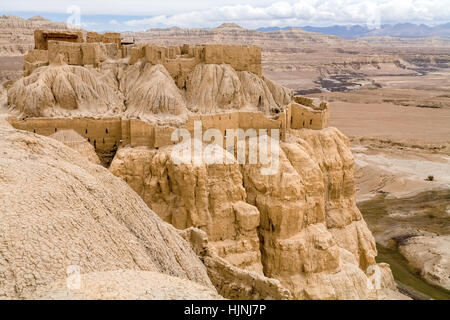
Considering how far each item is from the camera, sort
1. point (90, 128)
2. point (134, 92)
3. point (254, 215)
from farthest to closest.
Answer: point (134, 92) < point (90, 128) < point (254, 215)

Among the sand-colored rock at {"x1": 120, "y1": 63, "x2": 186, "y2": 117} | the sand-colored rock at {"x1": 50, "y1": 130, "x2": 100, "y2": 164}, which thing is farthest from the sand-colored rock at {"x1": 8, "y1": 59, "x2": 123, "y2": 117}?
the sand-colored rock at {"x1": 50, "y1": 130, "x2": 100, "y2": 164}

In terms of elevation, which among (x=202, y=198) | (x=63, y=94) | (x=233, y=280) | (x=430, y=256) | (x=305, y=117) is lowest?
(x=430, y=256)

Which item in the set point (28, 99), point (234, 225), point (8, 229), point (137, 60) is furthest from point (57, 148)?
point (137, 60)

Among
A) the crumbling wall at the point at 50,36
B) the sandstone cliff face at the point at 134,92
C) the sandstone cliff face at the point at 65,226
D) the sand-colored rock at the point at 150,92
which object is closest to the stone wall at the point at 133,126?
the sandstone cliff face at the point at 134,92

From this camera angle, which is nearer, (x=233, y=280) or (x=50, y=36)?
(x=233, y=280)

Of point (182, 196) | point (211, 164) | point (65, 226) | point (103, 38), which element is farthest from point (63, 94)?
point (65, 226)

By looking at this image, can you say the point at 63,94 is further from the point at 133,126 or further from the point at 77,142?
the point at 133,126

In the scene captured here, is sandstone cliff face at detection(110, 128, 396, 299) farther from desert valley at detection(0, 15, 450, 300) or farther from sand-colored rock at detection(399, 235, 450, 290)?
sand-colored rock at detection(399, 235, 450, 290)

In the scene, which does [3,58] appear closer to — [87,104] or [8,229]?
[87,104]
